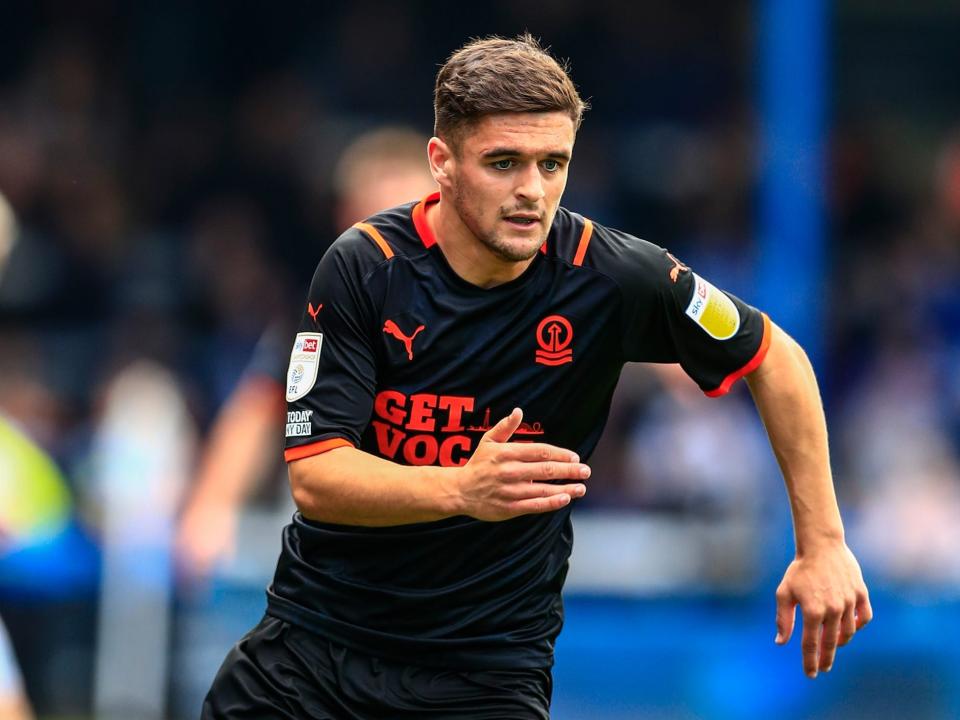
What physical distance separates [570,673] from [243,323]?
3.13 m

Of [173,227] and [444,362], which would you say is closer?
[444,362]

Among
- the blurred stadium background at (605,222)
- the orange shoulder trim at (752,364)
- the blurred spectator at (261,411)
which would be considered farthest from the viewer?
the blurred stadium background at (605,222)

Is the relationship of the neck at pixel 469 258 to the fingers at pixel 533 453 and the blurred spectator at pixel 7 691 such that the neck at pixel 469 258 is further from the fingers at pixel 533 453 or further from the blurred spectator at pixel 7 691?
the blurred spectator at pixel 7 691

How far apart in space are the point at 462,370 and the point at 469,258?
0.92 feet

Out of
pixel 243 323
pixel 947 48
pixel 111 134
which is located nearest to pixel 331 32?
pixel 111 134

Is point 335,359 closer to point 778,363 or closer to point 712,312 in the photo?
point 712,312

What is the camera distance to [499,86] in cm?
404

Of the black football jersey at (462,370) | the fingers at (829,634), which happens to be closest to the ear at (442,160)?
the black football jersey at (462,370)

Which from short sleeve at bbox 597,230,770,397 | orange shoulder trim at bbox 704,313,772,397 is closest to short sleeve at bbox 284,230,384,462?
short sleeve at bbox 597,230,770,397

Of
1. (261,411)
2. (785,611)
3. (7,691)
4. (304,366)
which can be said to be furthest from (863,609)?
(261,411)

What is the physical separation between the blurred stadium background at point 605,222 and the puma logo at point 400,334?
317 cm

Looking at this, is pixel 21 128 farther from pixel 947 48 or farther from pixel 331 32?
pixel 947 48

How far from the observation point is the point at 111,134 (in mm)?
12359

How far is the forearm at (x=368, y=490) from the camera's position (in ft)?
12.2
